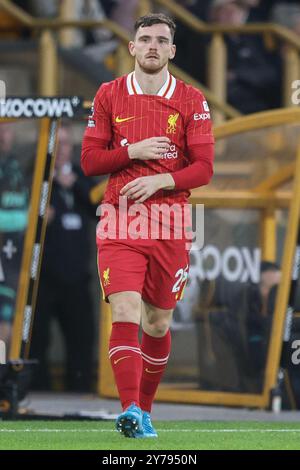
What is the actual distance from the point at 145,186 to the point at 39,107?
2.80 meters

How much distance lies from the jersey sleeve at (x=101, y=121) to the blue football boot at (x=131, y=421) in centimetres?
143

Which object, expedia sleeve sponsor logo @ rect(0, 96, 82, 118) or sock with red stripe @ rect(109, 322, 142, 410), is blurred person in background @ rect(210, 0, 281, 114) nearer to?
expedia sleeve sponsor logo @ rect(0, 96, 82, 118)

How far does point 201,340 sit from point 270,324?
0.78m

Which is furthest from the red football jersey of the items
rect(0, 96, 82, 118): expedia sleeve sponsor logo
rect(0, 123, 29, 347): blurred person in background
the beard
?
rect(0, 123, 29, 347): blurred person in background

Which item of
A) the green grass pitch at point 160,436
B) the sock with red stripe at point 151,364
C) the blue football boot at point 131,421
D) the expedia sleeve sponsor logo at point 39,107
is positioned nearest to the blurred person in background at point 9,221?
the expedia sleeve sponsor logo at point 39,107

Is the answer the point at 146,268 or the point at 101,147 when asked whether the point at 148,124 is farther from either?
the point at 146,268

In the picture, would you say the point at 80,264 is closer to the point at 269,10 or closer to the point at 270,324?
the point at 270,324

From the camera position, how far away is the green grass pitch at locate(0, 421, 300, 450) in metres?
8.21

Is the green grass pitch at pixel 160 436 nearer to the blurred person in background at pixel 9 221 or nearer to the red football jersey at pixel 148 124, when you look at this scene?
the red football jersey at pixel 148 124

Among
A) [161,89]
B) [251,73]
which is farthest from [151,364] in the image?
[251,73]

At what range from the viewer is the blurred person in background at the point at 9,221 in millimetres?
11875

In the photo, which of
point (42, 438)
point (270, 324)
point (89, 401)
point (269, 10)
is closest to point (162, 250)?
point (42, 438)

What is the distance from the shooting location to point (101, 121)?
8883 millimetres

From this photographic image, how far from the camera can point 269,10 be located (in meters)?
17.5
